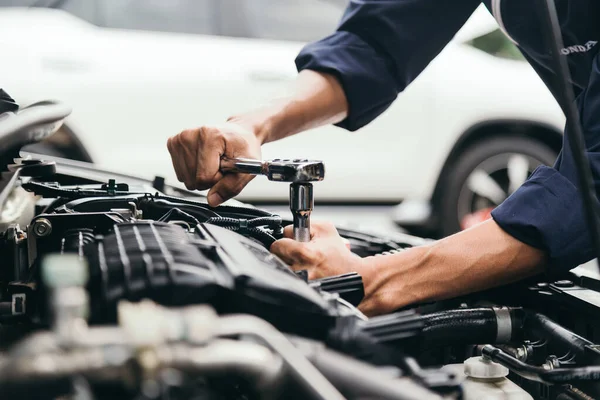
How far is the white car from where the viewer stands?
3.22 metres

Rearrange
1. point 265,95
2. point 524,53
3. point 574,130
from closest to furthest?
point 574,130 → point 524,53 → point 265,95

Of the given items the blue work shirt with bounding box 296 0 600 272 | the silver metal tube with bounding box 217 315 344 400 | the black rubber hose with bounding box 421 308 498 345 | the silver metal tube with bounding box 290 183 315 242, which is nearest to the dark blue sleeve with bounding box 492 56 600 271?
the blue work shirt with bounding box 296 0 600 272

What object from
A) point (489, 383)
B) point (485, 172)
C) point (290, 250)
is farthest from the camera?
point (485, 172)

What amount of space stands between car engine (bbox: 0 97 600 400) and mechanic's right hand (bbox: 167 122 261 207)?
14cm

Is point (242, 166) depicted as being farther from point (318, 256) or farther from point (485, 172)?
point (485, 172)

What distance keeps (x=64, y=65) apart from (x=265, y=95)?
83cm

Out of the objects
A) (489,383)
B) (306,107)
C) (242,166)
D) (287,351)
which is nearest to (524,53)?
(306,107)

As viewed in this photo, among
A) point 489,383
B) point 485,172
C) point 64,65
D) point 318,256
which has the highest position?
point 64,65

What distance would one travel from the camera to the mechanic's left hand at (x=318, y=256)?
1.04m

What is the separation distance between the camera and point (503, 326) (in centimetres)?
102

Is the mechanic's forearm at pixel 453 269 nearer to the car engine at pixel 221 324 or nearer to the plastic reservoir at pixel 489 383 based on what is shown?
the car engine at pixel 221 324

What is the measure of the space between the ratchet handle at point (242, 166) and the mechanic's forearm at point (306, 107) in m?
0.24

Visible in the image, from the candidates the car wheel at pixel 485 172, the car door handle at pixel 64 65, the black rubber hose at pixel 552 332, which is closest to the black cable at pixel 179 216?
the black rubber hose at pixel 552 332

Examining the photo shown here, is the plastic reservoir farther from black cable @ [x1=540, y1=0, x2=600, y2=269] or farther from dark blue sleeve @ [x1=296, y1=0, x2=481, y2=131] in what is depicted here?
dark blue sleeve @ [x1=296, y1=0, x2=481, y2=131]
